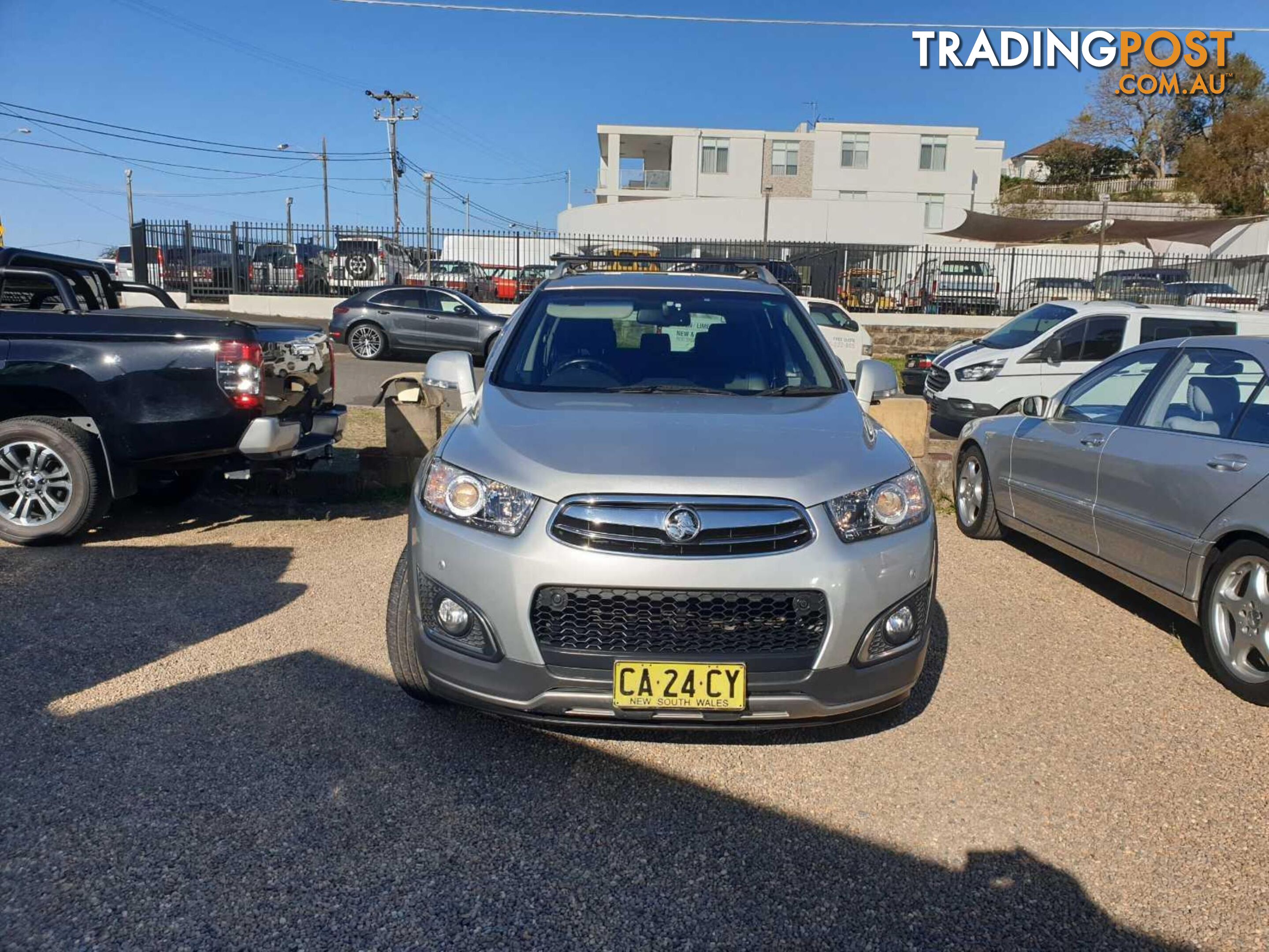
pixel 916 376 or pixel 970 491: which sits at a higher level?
pixel 916 376

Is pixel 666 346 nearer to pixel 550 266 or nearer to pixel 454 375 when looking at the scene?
pixel 454 375

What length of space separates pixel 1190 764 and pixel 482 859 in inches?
102

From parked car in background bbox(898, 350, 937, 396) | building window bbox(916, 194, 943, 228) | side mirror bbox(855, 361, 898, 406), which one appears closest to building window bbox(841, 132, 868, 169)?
building window bbox(916, 194, 943, 228)

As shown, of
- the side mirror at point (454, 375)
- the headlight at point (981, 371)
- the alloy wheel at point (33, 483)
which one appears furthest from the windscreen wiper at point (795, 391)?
the headlight at point (981, 371)

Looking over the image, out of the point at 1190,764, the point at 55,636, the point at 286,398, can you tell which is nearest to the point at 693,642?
the point at 1190,764

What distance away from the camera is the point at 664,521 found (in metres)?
3.02

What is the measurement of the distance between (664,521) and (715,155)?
50983mm

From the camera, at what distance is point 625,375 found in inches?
169

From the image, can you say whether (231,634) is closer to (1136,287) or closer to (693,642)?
(693,642)

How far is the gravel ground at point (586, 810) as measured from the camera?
102 inches

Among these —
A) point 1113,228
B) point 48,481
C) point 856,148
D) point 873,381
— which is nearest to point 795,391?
point 873,381

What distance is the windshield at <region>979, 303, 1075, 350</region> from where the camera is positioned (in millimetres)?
11906

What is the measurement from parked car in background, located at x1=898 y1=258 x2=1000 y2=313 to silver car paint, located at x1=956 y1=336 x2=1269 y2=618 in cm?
2027

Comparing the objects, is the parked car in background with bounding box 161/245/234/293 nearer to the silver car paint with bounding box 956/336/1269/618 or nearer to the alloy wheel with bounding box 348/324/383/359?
the alloy wheel with bounding box 348/324/383/359
